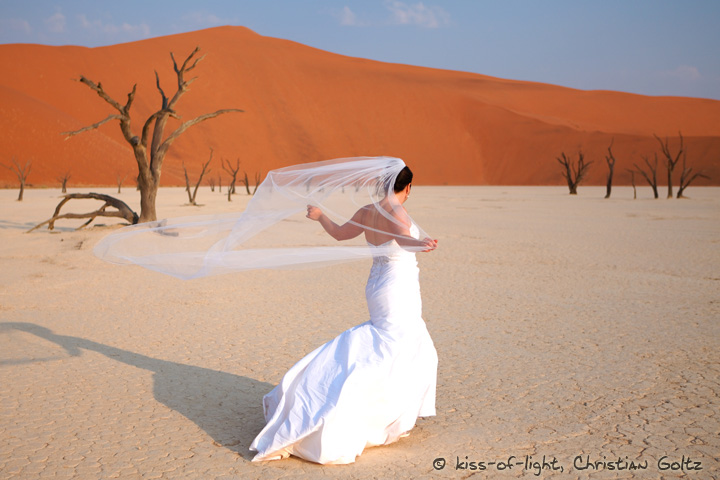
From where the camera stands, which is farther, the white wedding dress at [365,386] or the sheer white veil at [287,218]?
the sheer white veil at [287,218]

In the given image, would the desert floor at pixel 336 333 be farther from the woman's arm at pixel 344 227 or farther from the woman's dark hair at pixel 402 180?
the woman's dark hair at pixel 402 180

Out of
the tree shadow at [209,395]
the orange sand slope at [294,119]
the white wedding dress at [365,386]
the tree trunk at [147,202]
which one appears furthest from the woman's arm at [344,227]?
the orange sand slope at [294,119]

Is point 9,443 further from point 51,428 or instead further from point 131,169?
point 131,169

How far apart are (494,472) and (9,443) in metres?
2.65

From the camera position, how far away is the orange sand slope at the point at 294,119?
6075 cm

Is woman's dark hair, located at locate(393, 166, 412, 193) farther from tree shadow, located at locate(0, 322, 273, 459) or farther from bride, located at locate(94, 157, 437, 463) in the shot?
tree shadow, located at locate(0, 322, 273, 459)

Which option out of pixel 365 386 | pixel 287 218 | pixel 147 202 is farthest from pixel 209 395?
pixel 147 202

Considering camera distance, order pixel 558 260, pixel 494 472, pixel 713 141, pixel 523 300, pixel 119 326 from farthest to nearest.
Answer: pixel 713 141
pixel 558 260
pixel 523 300
pixel 119 326
pixel 494 472

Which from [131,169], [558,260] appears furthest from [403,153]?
[558,260]

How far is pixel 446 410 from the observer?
4102 millimetres

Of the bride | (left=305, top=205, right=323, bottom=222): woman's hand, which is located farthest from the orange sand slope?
(left=305, top=205, right=323, bottom=222): woman's hand

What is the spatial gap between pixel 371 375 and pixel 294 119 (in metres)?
79.8

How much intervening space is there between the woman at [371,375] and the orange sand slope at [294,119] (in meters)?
→ 55.3

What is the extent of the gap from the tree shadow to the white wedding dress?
257mm
